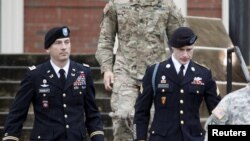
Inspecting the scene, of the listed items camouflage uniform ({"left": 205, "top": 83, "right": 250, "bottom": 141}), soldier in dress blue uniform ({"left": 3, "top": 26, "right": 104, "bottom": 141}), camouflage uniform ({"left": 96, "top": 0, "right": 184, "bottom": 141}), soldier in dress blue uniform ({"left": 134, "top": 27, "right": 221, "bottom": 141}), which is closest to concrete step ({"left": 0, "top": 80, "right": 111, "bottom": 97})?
camouflage uniform ({"left": 96, "top": 0, "right": 184, "bottom": 141})

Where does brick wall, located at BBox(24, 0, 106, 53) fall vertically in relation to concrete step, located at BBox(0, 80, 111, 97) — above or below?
above

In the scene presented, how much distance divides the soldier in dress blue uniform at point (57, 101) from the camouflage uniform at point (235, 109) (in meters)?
2.50

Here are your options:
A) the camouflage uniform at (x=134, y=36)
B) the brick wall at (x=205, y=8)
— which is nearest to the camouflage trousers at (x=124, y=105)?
the camouflage uniform at (x=134, y=36)

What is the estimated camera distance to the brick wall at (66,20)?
1639cm

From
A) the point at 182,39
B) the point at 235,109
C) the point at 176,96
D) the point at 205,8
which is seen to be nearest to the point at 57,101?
the point at 176,96

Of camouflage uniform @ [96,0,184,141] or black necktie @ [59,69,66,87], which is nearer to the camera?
black necktie @ [59,69,66,87]

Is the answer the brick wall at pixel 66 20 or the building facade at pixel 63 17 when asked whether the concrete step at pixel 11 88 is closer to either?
the building facade at pixel 63 17

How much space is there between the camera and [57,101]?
8.99 metres

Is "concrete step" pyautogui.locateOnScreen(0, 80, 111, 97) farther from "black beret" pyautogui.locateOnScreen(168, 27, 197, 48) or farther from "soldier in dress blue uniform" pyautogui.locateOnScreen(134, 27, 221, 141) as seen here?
"black beret" pyautogui.locateOnScreen(168, 27, 197, 48)

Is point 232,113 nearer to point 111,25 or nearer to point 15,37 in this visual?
point 111,25

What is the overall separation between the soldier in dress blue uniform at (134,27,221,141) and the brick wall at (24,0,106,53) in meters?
7.44

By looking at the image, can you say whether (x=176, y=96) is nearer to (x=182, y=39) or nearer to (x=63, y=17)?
(x=182, y=39)

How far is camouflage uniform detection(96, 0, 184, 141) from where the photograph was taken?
9992 mm

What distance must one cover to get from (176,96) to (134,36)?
51.8 inches
